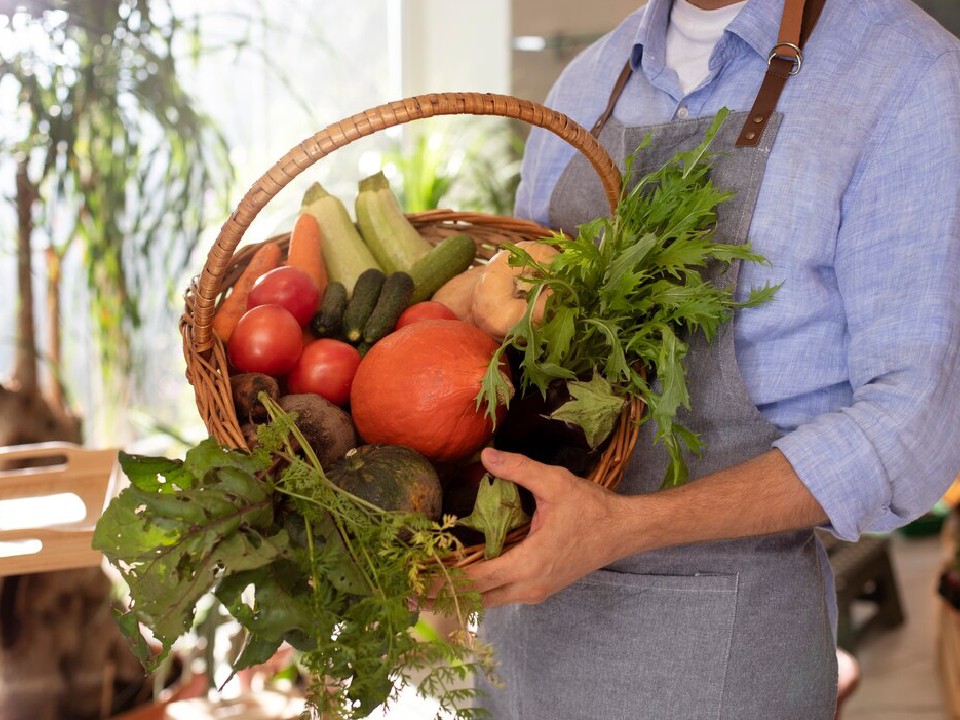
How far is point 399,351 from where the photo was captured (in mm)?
980

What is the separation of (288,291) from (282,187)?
Result: 0.64 feet

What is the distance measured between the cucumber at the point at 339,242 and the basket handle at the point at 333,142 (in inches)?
10.6

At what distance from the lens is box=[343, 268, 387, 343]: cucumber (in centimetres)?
112

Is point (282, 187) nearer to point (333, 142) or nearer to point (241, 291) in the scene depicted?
point (333, 142)

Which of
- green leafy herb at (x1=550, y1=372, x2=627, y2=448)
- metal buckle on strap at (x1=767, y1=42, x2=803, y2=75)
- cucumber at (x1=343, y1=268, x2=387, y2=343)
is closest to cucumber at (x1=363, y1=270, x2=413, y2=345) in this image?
cucumber at (x1=343, y1=268, x2=387, y2=343)

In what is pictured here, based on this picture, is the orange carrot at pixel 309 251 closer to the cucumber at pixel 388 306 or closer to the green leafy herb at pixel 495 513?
the cucumber at pixel 388 306

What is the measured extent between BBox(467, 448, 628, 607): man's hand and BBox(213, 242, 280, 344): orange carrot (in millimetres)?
415

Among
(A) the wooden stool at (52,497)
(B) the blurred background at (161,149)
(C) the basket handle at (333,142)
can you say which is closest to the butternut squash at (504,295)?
(C) the basket handle at (333,142)

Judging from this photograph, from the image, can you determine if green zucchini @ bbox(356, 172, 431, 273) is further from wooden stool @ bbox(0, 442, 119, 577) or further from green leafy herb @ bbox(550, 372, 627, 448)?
wooden stool @ bbox(0, 442, 119, 577)

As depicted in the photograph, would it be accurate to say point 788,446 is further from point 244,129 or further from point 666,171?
point 244,129

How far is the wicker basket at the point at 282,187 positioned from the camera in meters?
0.92

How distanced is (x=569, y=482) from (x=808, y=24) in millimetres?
613

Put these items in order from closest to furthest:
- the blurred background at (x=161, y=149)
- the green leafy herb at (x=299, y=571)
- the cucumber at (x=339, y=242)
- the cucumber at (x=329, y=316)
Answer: the green leafy herb at (x=299, y=571), the cucumber at (x=329, y=316), the cucumber at (x=339, y=242), the blurred background at (x=161, y=149)

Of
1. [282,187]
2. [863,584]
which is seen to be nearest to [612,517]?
[282,187]
